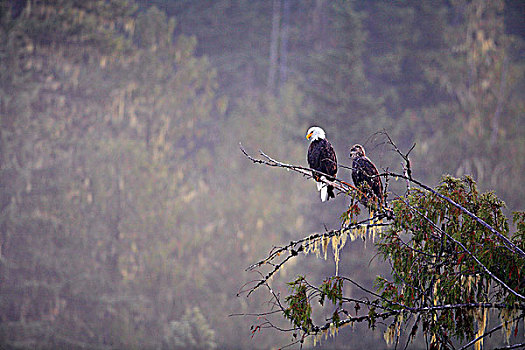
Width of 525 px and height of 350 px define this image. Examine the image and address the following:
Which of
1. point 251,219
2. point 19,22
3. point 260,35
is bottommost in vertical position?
point 251,219

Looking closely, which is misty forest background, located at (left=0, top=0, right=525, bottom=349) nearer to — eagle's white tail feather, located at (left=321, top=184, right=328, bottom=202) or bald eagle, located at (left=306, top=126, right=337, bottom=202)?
bald eagle, located at (left=306, top=126, right=337, bottom=202)

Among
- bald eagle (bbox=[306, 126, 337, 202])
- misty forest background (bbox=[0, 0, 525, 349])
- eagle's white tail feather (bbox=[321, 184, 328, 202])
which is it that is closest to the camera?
eagle's white tail feather (bbox=[321, 184, 328, 202])

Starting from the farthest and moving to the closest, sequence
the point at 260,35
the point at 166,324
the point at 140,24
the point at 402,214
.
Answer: the point at 260,35, the point at 140,24, the point at 166,324, the point at 402,214

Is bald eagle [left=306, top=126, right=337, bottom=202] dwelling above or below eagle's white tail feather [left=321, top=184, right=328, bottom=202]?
above

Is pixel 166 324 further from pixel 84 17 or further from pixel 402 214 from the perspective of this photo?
pixel 402 214

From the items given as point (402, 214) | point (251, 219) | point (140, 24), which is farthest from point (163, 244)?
point (402, 214)

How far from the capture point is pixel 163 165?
1856cm

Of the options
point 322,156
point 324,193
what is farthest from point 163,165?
point 324,193

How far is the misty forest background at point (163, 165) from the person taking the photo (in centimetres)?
1761

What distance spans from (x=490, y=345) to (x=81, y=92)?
16.8 m

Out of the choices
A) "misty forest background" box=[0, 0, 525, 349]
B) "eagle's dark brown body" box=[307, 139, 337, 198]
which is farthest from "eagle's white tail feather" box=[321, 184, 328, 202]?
"misty forest background" box=[0, 0, 525, 349]

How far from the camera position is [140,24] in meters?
19.8

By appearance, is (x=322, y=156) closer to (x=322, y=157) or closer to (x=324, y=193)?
(x=322, y=157)

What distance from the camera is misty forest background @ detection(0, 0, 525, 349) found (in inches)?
693
